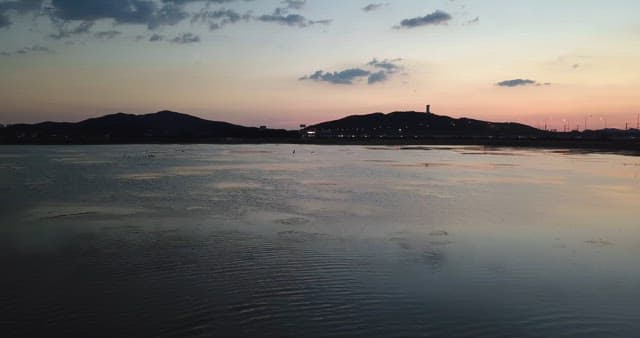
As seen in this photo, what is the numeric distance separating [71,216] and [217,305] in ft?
34.1

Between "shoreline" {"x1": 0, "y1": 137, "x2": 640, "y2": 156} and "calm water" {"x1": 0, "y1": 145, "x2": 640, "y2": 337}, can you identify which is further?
"shoreline" {"x1": 0, "y1": 137, "x2": 640, "y2": 156}

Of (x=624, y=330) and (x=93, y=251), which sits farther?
(x=93, y=251)

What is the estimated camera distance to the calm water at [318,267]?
6984mm

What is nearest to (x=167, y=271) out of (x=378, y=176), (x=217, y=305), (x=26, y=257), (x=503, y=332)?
(x=217, y=305)

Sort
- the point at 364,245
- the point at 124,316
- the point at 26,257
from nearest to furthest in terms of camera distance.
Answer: the point at 124,316 < the point at 26,257 < the point at 364,245

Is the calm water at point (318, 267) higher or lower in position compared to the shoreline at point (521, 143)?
lower

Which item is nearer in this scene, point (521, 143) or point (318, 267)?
point (318, 267)

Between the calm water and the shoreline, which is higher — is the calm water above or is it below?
below

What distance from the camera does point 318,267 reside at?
988cm

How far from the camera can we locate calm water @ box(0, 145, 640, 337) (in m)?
6.98

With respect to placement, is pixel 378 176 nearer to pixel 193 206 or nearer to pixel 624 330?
pixel 193 206

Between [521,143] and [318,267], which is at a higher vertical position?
[521,143]

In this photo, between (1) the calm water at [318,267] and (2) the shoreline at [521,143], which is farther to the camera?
(2) the shoreline at [521,143]

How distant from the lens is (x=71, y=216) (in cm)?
1603
